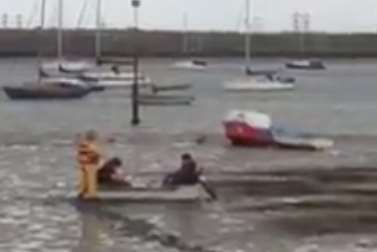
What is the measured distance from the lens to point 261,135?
50281 millimetres

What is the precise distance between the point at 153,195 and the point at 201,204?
1035 mm

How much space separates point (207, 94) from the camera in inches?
4609

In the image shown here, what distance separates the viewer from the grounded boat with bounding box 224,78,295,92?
115 meters

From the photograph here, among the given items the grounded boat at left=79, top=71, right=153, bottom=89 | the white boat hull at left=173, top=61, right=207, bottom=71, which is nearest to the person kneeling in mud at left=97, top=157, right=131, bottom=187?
the grounded boat at left=79, top=71, right=153, bottom=89

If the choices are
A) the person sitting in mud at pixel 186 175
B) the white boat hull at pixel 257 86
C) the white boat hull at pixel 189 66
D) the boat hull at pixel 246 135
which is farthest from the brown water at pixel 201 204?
the white boat hull at pixel 189 66

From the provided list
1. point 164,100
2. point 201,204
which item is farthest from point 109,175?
Answer: point 164,100

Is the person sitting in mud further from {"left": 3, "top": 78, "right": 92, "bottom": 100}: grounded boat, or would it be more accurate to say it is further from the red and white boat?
{"left": 3, "top": 78, "right": 92, "bottom": 100}: grounded boat

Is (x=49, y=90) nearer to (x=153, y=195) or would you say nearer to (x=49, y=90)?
(x=49, y=90)

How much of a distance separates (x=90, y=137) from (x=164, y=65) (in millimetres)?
169018

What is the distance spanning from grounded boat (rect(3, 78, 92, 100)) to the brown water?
25692 mm

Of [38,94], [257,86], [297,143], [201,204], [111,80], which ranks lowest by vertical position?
[111,80]

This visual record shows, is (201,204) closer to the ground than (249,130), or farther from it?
farther from it

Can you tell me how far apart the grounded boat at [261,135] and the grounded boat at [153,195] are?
18070mm

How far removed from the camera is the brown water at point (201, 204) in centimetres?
2614
